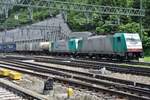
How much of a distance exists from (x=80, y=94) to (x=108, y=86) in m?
2.03

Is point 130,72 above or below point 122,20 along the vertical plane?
below

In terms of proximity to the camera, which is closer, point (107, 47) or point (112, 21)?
→ point (107, 47)

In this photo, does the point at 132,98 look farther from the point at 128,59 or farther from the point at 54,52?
the point at 54,52

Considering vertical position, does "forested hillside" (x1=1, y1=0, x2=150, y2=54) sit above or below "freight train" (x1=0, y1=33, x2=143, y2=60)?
above

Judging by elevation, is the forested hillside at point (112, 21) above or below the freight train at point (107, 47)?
above

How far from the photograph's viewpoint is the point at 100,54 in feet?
134

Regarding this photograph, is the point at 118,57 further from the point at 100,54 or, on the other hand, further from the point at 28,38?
the point at 28,38

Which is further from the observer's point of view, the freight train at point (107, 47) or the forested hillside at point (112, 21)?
the forested hillside at point (112, 21)

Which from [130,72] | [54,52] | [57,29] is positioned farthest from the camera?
[57,29]

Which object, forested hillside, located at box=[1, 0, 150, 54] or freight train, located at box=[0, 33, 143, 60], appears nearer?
freight train, located at box=[0, 33, 143, 60]

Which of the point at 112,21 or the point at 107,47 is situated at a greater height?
the point at 112,21

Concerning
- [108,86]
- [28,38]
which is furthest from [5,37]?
[108,86]

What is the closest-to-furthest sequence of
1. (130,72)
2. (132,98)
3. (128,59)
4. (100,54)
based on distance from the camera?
(132,98), (130,72), (128,59), (100,54)

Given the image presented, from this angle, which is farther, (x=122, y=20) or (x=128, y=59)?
(x=122, y=20)
